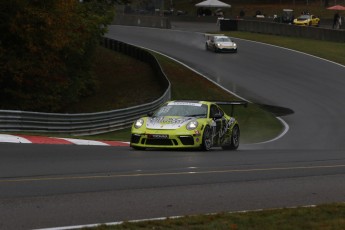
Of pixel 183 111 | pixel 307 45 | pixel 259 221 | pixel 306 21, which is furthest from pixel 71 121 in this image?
pixel 306 21

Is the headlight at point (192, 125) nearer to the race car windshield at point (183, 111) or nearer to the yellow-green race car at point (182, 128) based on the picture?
the yellow-green race car at point (182, 128)

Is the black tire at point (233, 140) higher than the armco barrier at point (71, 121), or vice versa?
the black tire at point (233, 140)

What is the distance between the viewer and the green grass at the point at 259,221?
7652 mm

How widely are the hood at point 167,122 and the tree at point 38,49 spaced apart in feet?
56.5

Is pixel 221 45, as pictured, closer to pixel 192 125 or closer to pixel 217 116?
pixel 217 116

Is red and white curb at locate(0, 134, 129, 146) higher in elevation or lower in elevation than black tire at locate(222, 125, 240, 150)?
higher

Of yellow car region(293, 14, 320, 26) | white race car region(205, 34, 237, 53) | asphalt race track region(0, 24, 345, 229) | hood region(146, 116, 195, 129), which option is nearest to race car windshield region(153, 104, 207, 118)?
hood region(146, 116, 195, 129)

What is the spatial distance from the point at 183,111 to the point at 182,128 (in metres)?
1.22

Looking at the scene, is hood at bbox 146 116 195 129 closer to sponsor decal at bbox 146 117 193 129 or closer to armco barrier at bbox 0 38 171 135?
sponsor decal at bbox 146 117 193 129

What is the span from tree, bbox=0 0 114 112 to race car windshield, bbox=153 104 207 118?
16452 mm

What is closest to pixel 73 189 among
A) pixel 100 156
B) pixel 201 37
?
pixel 100 156

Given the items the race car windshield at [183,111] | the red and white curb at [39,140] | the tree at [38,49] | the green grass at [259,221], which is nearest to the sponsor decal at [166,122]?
the race car windshield at [183,111]

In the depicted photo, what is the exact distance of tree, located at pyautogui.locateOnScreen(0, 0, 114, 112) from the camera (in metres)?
34.3

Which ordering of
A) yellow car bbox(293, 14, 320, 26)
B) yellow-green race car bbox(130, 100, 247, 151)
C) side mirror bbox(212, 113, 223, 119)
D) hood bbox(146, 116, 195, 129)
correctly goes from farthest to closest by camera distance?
yellow car bbox(293, 14, 320, 26) < side mirror bbox(212, 113, 223, 119) < hood bbox(146, 116, 195, 129) < yellow-green race car bbox(130, 100, 247, 151)
